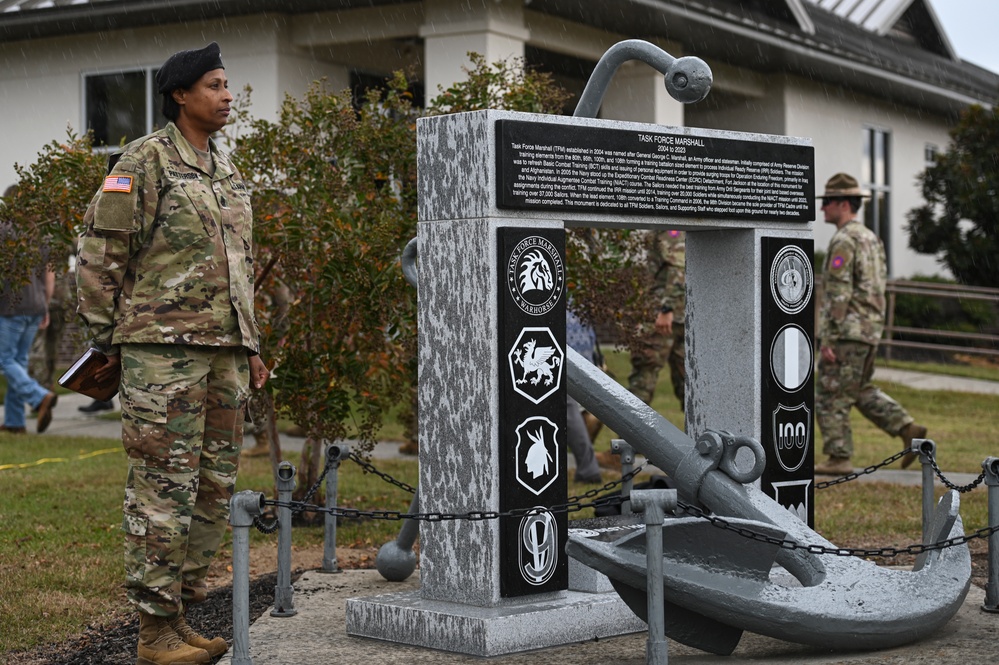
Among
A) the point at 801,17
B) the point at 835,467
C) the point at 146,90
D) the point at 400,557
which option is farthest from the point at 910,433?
the point at 146,90

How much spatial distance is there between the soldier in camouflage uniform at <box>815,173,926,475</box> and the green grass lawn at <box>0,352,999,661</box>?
65 centimetres

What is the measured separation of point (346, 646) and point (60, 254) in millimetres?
4200

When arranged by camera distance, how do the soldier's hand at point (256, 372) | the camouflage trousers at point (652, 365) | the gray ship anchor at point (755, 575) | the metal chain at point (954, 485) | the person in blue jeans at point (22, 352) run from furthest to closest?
the person in blue jeans at point (22, 352), the camouflage trousers at point (652, 365), the metal chain at point (954, 485), the soldier's hand at point (256, 372), the gray ship anchor at point (755, 575)

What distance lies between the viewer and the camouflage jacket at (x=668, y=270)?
11.8 meters

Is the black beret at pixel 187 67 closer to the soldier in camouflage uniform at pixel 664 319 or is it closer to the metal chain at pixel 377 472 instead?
the metal chain at pixel 377 472

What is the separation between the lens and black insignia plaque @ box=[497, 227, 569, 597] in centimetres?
542

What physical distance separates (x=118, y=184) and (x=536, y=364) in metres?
1.68

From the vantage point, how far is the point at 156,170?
521cm

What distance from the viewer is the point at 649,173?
234 inches

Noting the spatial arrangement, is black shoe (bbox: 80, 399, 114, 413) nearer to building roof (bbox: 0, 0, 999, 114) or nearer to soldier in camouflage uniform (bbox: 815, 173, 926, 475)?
building roof (bbox: 0, 0, 999, 114)

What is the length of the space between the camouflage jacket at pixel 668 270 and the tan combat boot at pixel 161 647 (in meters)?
6.96

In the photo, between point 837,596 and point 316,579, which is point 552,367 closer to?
point 837,596

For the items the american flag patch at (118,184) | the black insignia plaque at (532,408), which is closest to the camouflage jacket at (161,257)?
the american flag patch at (118,184)

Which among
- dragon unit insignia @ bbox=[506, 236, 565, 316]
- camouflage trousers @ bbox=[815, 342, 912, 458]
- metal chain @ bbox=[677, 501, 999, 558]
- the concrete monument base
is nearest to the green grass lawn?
camouflage trousers @ bbox=[815, 342, 912, 458]
